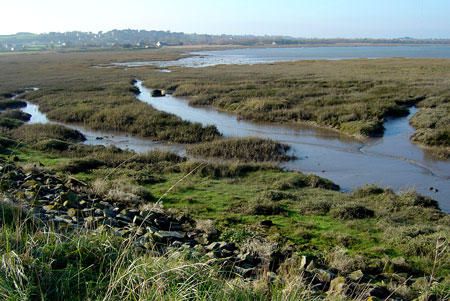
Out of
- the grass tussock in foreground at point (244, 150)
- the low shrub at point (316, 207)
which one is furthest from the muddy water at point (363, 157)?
the low shrub at point (316, 207)

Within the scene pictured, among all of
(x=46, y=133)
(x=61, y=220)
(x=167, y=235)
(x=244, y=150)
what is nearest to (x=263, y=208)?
(x=167, y=235)

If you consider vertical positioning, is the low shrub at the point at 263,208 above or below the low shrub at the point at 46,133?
above

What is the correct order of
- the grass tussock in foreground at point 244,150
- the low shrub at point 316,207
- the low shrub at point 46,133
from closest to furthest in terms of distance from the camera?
the low shrub at point 316,207, the grass tussock in foreground at point 244,150, the low shrub at point 46,133

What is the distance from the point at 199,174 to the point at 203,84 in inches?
1463

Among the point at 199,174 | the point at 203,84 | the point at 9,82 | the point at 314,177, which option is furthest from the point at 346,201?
the point at 9,82

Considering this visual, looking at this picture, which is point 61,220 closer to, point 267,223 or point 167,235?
point 167,235

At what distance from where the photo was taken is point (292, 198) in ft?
52.2

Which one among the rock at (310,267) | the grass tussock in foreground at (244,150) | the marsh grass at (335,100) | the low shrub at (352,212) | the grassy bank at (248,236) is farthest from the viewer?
the marsh grass at (335,100)

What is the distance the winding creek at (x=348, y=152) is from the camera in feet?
65.9

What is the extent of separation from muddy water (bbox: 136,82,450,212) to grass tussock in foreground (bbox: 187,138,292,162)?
1.04m

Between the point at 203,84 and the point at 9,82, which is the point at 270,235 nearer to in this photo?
the point at 203,84

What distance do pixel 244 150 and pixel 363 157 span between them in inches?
239

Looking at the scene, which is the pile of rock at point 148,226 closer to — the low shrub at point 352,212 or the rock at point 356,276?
the rock at point 356,276

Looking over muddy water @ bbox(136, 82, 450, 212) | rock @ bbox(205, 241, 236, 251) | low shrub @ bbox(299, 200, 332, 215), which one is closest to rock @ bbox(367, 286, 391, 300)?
rock @ bbox(205, 241, 236, 251)
